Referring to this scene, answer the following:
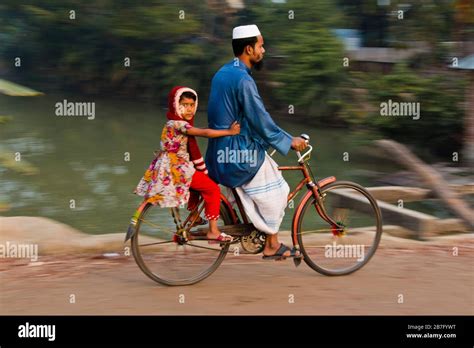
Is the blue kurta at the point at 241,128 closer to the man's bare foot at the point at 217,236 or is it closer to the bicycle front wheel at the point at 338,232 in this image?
the man's bare foot at the point at 217,236

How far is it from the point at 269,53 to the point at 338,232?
12.3 metres

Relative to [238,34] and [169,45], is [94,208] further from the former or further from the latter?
[169,45]

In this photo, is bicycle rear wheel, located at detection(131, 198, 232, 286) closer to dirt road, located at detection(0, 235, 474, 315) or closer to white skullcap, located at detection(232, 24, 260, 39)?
dirt road, located at detection(0, 235, 474, 315)

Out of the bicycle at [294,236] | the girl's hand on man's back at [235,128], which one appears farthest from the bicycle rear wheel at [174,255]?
the girl's hand on man's back at [235,128]

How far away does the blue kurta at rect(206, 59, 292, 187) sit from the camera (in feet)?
16.1

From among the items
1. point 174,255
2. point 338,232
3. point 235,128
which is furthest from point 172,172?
point 338,232

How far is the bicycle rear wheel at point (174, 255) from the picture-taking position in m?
5.05

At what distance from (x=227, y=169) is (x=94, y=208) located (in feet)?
15.6

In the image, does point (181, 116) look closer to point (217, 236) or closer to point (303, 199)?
point (217, 236)

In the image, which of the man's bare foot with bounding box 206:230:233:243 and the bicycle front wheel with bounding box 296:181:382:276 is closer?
the man's bare foot with bounding box 206:230:233:243

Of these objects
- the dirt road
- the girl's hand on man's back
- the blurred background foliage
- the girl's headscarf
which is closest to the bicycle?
the dirt road

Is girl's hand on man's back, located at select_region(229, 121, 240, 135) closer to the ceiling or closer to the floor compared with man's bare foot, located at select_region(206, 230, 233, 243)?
closer to the ceiling

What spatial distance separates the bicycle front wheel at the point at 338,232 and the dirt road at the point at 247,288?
5.0 inches

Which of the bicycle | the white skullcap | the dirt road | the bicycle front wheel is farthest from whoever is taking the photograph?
the bicycle front wheel
